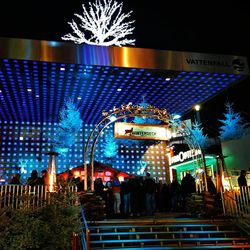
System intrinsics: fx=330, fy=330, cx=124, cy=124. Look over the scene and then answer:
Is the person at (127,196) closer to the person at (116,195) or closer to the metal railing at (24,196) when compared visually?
the person at (116,195)

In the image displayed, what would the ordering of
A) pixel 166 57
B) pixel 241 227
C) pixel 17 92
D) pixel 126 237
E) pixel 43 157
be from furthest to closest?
1. pixel 43 157
2. pixel 17 92
3. pixel 166 57
4. pixel 241 227
5. pixel 126 237

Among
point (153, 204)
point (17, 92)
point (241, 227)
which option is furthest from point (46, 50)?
point (241, 227)

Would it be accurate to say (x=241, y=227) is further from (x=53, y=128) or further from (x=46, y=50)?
(x=53, y=128)

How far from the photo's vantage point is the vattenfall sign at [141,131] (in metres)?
13.9

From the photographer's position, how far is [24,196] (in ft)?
34.6

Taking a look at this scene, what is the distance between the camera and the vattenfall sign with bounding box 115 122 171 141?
13906mm

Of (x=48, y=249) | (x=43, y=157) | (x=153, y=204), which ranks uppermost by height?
(x=43, y=157)

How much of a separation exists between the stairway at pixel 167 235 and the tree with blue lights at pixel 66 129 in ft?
57.8

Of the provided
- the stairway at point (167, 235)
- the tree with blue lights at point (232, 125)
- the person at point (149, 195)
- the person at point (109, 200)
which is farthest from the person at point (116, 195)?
the tree with blue lights at point (232, 125)

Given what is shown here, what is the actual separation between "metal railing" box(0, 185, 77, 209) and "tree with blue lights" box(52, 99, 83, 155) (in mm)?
17011

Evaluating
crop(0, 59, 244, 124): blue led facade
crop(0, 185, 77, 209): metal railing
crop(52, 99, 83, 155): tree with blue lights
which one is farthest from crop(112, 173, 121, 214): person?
crop(52, 99, 83, 155): tree with blue lights

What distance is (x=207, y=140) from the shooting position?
34.2 meters

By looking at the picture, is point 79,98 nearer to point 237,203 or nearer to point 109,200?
point 109,200

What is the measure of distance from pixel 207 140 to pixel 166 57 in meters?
16.9
